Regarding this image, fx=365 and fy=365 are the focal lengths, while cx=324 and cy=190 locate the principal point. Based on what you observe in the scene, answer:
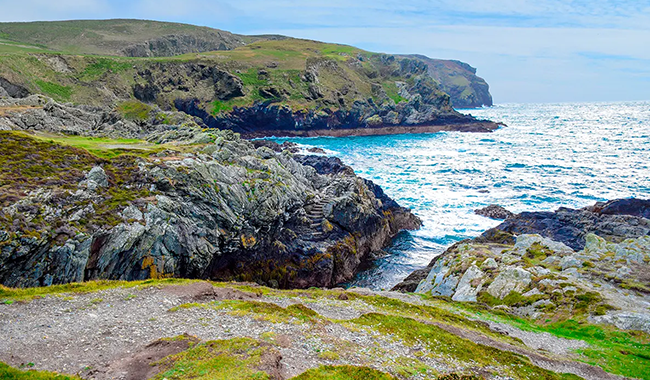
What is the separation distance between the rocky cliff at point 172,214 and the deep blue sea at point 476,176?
6784 millimetres

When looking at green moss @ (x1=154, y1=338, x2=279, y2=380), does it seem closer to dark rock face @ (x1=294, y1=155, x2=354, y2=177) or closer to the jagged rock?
the jagged rock

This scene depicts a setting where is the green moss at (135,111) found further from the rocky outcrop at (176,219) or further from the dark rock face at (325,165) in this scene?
the rocky outcrop at (176,219)

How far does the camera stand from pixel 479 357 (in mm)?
18391

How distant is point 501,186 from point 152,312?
242ft

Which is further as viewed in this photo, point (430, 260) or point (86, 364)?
point (430, 260)

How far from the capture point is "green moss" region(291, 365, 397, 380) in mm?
13969

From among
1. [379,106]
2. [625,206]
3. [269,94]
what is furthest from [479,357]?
[379,106]

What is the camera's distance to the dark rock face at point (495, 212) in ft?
194

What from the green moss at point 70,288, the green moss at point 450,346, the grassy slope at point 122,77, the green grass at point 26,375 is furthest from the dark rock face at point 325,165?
the grassy slope at point 122,77

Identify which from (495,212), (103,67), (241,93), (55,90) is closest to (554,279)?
(495,212)

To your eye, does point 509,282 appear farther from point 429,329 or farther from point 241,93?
point 241,93

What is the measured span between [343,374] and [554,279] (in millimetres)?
22458

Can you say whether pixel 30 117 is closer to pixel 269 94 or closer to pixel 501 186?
pixel 501 186

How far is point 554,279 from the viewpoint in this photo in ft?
94.0
